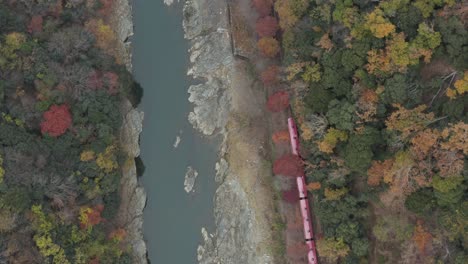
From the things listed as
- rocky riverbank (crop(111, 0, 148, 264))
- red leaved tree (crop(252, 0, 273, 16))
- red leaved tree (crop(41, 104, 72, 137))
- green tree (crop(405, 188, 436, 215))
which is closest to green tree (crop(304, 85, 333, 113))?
red leaved tree (crop(252, 0, 273, 16))

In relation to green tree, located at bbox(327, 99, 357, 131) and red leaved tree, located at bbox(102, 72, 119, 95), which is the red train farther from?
red leaved tree, located at bbox(102, 72, 119, 95)

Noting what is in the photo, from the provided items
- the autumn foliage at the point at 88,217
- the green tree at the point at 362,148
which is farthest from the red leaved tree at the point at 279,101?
the autumn foliage at the point at 88,217

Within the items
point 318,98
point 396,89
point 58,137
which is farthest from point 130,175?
point 396,89

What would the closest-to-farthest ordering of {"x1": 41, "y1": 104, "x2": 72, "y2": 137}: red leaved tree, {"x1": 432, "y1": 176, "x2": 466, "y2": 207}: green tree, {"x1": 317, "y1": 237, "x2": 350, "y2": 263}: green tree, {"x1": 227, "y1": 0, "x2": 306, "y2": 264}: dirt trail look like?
{"x1": 432, "y1": 176, "x2": 466, "y2": 207}: green tree, {"x1": 317, "y1": 237, "x2": 350, "y2": 263}: green tree, {"x1": 41, "y1": 104, "x2": 72, "y2": 137}: red leaved tree, {"x1": 227, "y1": 0, "x2": 306, "y2": 264}: dirt trail

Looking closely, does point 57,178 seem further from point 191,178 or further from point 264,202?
point 264,202

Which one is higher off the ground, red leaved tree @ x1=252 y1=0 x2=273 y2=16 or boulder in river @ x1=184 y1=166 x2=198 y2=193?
red leaved tree @ x1=252 y1=0 x2=273 y2=16

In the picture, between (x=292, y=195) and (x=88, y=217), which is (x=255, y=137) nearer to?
(x=292, y=195)

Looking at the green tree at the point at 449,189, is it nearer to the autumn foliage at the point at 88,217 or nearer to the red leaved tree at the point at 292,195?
the red leaved tree at the point at 292,195
